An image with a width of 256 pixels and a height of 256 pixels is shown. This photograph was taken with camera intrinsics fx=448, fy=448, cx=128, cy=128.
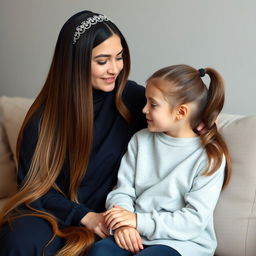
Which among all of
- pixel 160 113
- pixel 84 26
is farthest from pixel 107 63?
pixel 160 113

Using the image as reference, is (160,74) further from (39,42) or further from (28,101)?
(39,42)

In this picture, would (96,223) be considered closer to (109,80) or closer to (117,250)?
(117,250)

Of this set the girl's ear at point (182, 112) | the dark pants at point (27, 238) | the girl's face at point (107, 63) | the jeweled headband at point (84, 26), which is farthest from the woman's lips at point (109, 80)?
the dark pants at point (27, 238)

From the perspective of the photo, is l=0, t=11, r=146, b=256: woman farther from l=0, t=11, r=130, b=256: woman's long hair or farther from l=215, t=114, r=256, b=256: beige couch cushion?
l=215, t=114, r=256, b=256: beige couch cushion

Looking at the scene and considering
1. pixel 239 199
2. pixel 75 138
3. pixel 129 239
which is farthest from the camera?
pixel 75 138

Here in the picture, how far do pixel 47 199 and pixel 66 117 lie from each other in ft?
0.97

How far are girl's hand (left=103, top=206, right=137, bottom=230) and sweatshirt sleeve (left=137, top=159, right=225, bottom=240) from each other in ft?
0.06

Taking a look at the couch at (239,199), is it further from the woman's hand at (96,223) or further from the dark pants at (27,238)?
the dark pants at (27,238)

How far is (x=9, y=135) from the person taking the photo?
195 cm

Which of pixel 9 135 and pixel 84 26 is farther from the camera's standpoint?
pixel 9 135

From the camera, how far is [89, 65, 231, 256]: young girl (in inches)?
52.6

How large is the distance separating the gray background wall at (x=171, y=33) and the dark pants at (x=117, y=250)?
2.60 feet

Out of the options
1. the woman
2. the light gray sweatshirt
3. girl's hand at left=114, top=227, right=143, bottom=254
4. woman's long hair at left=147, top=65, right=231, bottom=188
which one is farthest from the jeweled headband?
girl's hand at left=114, top=227, right=143, bottom=254

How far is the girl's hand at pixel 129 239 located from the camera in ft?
4.36
